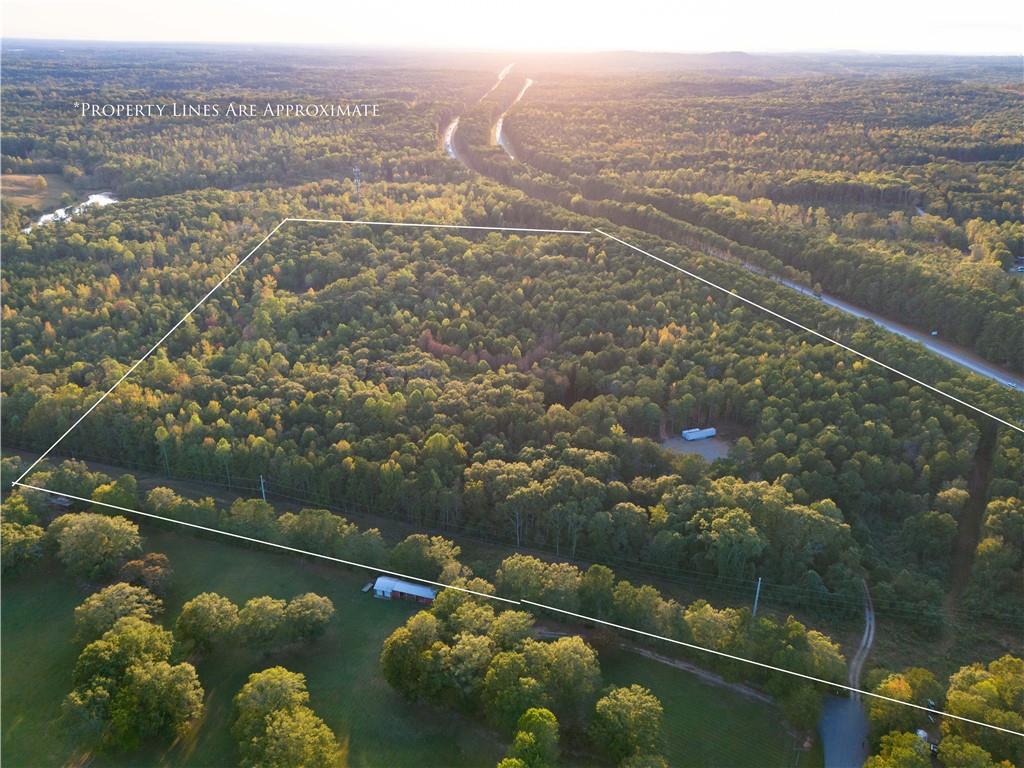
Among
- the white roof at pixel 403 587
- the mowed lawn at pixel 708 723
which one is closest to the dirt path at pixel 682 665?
the mowed lawn at pixel 708 723

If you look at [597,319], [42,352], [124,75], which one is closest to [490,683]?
[597,319]

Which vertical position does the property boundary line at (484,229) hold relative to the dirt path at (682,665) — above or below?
above

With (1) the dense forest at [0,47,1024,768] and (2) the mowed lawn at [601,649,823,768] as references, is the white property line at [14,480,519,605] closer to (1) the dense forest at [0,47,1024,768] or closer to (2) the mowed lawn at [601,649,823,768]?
(1) the dense forest at [0,47,1024,768]

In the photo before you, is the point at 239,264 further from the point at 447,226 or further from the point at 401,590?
the point at 401,590

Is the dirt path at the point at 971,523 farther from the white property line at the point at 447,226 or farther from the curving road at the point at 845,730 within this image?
the white property line at the point at 447,226

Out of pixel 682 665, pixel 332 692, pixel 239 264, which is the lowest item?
pixel 332 692

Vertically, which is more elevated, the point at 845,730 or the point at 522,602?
the point at 522,602

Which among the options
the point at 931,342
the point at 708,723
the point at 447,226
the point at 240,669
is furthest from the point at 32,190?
the point at 931,342
